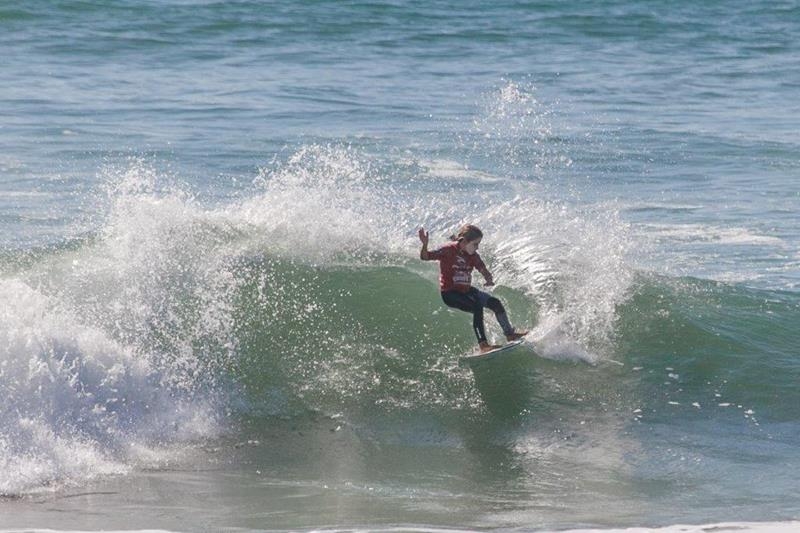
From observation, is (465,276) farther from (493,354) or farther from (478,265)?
(493,354)

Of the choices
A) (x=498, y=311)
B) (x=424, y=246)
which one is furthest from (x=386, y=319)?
(x=424, y=246)

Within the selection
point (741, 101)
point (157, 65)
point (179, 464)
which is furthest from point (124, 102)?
point (179, 464)

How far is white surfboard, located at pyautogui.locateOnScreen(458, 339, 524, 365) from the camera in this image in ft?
33.7

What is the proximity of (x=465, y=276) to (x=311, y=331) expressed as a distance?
65.1 inches

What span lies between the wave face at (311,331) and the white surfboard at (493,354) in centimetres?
11

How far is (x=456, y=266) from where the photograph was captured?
1013 centimetres

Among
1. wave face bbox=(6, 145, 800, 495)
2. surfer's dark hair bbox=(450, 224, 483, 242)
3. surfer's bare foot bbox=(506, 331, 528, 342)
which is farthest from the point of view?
surfer's bare foot bbox=(506, 331, 528, 342)

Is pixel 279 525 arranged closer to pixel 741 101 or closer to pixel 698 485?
pixel 698 485

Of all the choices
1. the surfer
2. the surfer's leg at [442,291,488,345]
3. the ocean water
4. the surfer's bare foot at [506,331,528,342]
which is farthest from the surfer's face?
the ocean water

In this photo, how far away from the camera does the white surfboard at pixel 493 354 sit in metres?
10.3

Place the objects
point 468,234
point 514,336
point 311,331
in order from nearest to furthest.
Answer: point 468,234, point 514,336, point 311,331

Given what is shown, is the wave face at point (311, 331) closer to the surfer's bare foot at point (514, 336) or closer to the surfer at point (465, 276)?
the surfer's bare foot at point (514, 336)

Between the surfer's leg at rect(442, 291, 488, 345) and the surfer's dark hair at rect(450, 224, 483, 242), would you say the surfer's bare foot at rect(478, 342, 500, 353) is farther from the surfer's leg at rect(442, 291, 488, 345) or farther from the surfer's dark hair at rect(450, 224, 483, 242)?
the surfer's dark hair at rect(450, 224, 483, 242)

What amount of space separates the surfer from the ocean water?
485 mm
